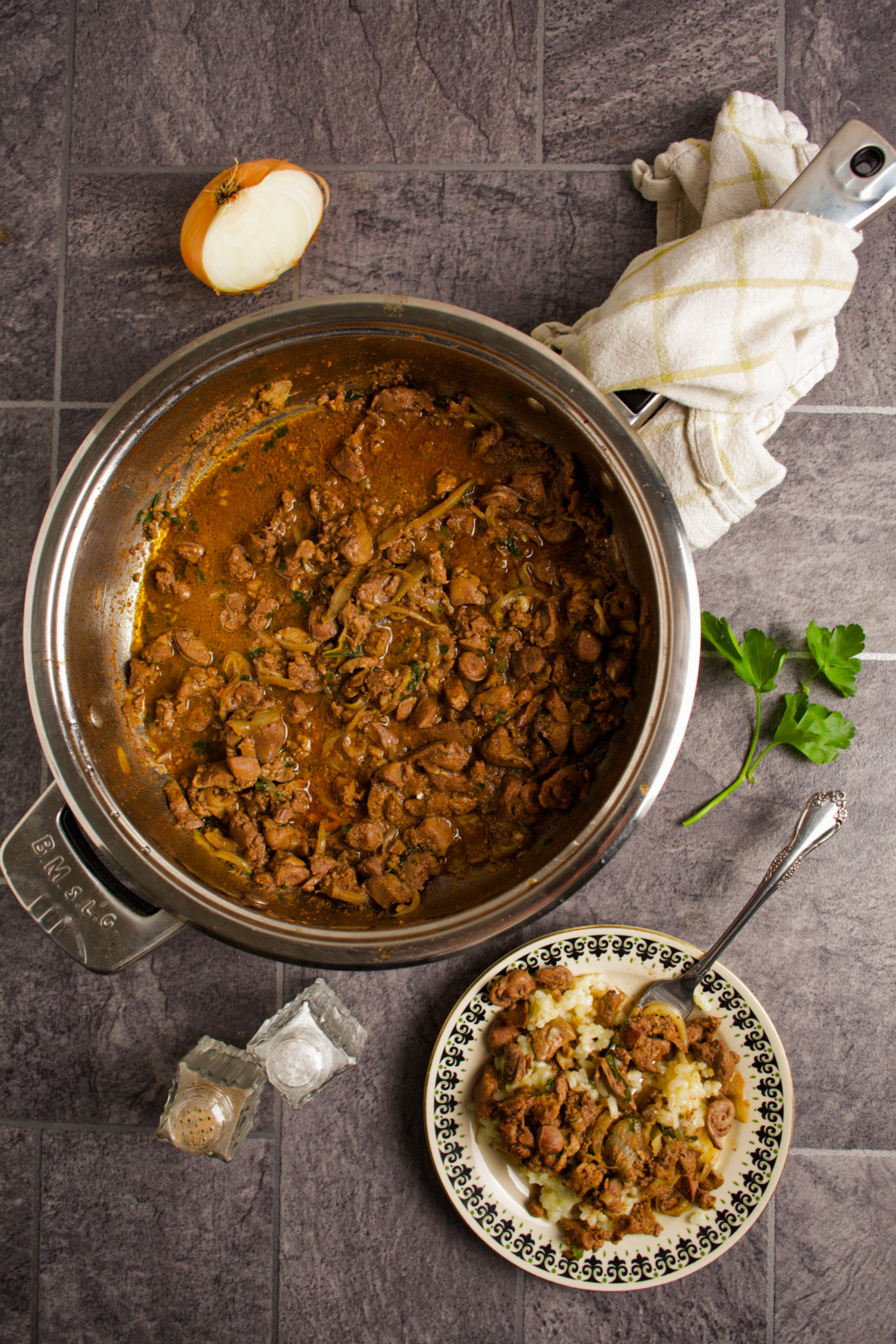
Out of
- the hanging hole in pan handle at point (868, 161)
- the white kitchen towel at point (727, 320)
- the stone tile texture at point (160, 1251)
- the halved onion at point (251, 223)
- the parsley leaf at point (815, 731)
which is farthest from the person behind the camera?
the stone tile texture at point (160, 1251)

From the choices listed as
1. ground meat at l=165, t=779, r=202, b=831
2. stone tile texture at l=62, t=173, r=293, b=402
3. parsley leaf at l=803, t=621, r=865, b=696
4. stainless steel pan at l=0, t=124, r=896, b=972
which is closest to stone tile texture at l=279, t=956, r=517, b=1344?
stainless steel pan at l=0, t=124, r=896, b=972

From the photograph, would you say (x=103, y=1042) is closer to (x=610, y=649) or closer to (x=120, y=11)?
(x=610, y=649)

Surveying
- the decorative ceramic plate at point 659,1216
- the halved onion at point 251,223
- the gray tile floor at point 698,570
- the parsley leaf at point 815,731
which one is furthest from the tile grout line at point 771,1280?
the halved onion at point 251,223

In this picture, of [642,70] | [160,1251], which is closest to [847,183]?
[642,70]

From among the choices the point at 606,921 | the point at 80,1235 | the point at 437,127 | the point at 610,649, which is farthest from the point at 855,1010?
the point at 437,127

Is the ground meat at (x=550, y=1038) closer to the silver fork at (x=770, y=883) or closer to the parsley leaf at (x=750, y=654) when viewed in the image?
the silver fork at (x=770, y=883)

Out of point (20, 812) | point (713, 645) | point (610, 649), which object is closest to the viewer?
point (610, 649)

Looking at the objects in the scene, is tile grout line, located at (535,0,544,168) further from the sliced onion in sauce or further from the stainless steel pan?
the sliced onion in sauce
